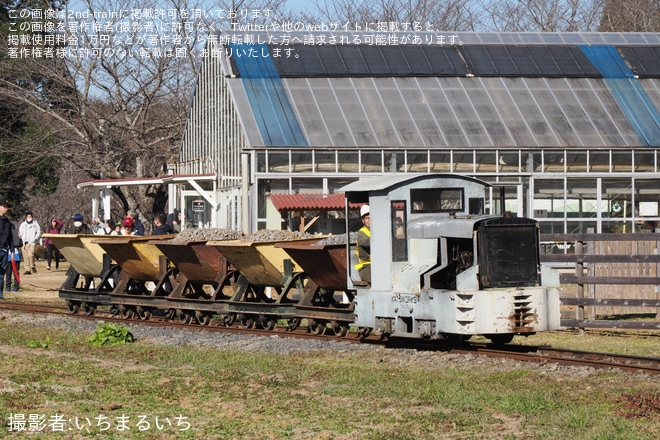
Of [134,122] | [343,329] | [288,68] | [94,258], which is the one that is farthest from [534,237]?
[134,122]

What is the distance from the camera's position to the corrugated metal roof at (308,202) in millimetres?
31844

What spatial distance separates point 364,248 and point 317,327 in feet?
8.68

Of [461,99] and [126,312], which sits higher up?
[461,99]

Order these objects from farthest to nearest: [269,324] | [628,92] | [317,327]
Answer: [628,92]
[269,324]
[317,327]

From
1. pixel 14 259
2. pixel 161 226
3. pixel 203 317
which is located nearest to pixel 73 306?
pixel 161 226

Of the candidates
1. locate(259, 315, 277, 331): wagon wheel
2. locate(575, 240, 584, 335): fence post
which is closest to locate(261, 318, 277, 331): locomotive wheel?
locate(259, 315, 277, 331): wagon wheel

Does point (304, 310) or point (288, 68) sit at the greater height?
point (288, 68)

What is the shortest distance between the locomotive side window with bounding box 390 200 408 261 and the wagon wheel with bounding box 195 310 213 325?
659cm

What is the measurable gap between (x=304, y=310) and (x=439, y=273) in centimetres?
403

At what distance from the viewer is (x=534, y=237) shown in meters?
15.0

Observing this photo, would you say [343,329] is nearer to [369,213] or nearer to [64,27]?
Result: [369,213]

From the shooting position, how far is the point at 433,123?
115ft

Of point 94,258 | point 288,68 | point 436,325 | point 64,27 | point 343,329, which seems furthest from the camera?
point 64,27

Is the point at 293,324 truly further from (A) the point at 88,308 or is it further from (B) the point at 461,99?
(B) the point at 461,99
